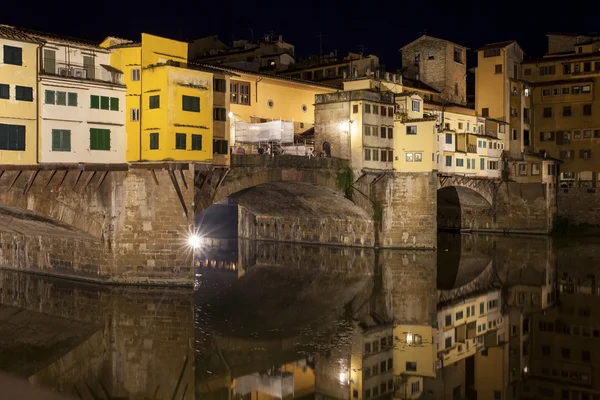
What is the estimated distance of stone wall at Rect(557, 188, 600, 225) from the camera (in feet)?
221

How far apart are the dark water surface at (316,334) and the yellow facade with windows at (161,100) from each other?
710 centimetres

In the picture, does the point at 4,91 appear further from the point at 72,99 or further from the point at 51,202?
the point at 51,202

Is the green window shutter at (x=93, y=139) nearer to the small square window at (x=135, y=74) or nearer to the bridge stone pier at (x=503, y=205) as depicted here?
the small square window at (x=135, y=74)

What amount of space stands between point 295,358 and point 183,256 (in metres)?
12.4

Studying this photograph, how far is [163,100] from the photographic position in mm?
33531

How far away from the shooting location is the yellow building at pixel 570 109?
68375 millimetres

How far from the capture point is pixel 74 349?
79.6ft

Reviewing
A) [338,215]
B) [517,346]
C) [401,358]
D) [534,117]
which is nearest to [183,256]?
[401,358]

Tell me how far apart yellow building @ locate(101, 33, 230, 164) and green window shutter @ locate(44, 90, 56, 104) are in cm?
374

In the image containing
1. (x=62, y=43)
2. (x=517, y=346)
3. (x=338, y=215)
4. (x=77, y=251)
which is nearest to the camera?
(x=517, y=346)

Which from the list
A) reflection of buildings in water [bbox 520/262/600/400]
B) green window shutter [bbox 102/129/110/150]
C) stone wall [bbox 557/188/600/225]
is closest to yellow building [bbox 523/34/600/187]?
stone wall [bbox 557/188/600/225]

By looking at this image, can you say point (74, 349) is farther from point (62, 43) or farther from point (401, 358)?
point (62, 43)

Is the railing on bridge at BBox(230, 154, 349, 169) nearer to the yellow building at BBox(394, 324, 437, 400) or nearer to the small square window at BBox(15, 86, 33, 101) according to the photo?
the small square window at BBox(15, 86, 33, 101)

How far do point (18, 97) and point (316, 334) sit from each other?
56.3 feet
